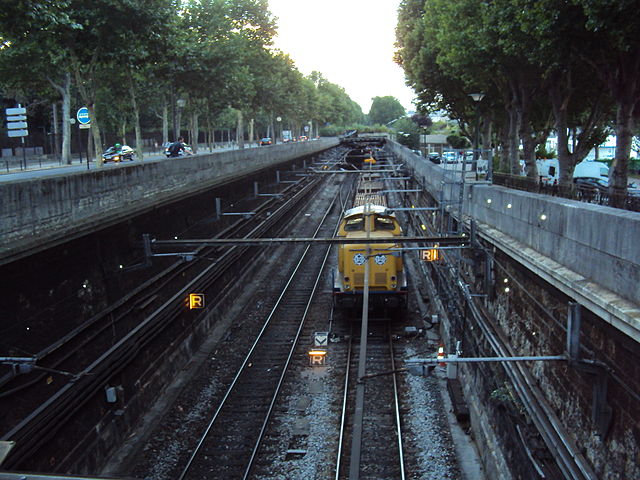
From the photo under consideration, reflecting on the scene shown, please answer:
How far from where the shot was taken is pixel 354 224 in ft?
61.7

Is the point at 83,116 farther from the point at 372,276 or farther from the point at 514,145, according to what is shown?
the point at 514,145

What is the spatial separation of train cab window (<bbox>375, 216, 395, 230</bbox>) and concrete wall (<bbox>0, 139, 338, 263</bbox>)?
7164mm

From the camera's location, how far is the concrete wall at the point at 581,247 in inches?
267

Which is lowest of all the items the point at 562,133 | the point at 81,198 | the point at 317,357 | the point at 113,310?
the point at 317,357

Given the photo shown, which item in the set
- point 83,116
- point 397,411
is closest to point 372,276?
point 397,411

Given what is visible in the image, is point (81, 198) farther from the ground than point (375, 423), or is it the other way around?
point (81, 198)

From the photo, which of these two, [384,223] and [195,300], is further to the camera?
[384,223]

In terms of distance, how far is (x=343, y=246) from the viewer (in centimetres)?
1791

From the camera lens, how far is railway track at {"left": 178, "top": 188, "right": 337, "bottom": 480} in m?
11.2

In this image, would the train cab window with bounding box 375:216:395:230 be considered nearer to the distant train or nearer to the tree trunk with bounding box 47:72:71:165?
the distant train

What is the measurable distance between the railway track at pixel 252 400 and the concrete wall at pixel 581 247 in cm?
664

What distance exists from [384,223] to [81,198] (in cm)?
944

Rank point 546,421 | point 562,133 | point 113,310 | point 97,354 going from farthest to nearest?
point 562,133, point 113,310, point 97,354, point 546,421

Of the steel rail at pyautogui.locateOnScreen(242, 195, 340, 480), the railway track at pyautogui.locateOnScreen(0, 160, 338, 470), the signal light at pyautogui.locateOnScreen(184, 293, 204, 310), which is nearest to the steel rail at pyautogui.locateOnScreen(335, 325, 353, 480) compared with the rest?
the steel rail at pyautogui.locateOnScreen(242, 195, 340, 480)
